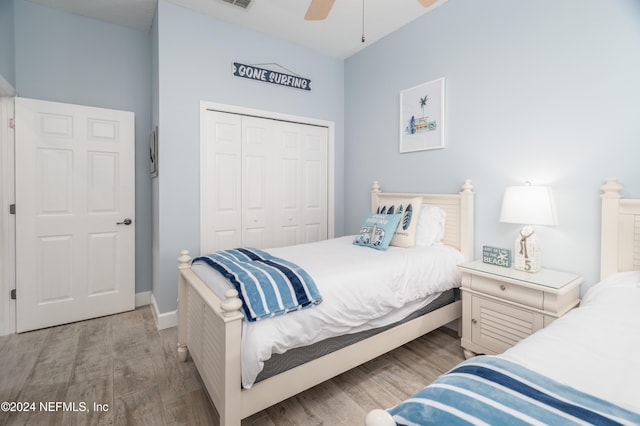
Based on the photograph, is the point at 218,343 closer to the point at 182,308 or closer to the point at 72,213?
the point at 182,308

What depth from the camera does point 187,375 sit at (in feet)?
Answer: 6.73

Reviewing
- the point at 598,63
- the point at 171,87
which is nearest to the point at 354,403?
the point at 598,63

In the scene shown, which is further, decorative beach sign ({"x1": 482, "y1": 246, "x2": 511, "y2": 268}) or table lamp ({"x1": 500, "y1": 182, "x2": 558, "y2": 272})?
decorative beach sign ({"x1": 482, "y1": 246, "x2": 511, "y2": 268})

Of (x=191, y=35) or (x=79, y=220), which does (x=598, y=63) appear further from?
(x=79, y=220)

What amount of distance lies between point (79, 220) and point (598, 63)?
4250mm

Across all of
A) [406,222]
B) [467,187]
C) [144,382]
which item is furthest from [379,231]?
[144,382]

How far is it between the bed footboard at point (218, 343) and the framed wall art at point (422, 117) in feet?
7.55

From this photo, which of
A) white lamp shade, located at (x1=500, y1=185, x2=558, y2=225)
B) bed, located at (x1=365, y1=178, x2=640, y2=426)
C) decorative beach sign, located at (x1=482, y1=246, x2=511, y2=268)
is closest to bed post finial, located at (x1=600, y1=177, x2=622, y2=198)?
white lamp shade, located at (x1=500, y1=185, x2=558, y2=225)

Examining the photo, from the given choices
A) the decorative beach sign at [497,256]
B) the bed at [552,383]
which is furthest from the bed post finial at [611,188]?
the bed at [552,383]

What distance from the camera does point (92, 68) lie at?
305cm

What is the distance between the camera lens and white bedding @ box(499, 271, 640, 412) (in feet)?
2.68

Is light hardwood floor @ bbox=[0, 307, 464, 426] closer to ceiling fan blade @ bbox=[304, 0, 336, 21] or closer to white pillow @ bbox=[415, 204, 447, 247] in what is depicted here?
white pillow @ bbox=[415, 204, 447, 247]

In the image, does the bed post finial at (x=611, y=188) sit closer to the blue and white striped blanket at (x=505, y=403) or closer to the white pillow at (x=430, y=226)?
the white pillow at (x=430, y=226)

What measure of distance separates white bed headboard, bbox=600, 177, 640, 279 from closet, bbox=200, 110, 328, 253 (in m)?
2.65
